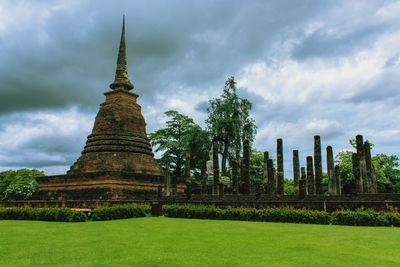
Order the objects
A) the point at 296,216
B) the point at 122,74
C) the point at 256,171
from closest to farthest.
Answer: the point at 296,216 → the point at 122,74 → the point at 256,171

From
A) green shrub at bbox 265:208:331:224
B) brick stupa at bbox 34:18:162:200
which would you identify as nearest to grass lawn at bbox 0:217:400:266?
green shrub at bbox 265:208:331:224

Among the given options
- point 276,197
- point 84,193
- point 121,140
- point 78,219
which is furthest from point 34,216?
point 276,197

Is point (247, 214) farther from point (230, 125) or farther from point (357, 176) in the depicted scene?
point (230, 125)

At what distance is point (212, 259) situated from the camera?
23.3ft

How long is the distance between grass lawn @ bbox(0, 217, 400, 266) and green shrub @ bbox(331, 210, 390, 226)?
3.25 m

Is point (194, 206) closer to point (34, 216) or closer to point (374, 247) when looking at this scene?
point (34, 216)

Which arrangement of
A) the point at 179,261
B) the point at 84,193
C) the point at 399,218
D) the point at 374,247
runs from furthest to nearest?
the point at 84,193 → the point at 399,218 → the point at 374,247 → the point at 179,261

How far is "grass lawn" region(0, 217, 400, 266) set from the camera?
22.9 feet

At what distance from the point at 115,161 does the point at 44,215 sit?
28.1 ft

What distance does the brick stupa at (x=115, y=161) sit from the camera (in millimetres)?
25016

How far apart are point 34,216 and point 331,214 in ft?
45.3

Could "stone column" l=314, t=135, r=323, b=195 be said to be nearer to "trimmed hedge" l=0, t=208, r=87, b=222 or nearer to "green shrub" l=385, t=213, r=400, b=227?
"green shrub" l=385, t=213, r=400, b=227

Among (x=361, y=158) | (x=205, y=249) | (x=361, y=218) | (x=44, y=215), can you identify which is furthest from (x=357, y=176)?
(x=44, y=215)

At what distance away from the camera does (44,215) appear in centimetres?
1856
